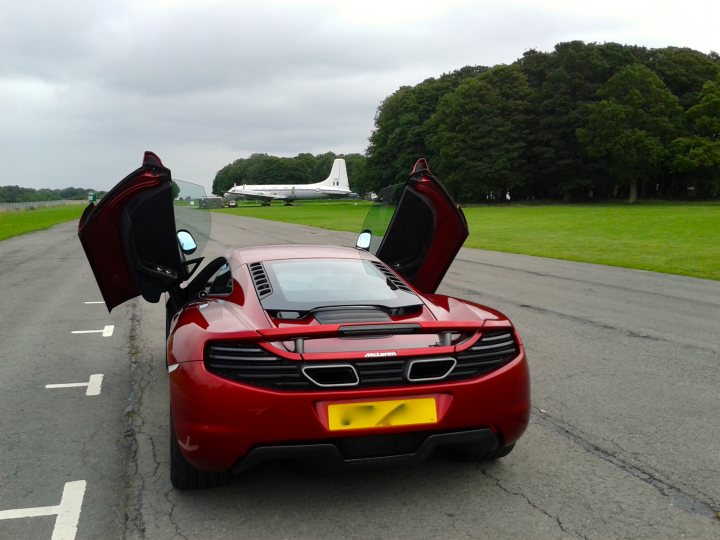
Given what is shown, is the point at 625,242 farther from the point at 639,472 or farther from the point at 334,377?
the point at 334,377

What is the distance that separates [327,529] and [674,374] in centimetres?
398

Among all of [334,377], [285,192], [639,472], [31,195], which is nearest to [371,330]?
[334,377]

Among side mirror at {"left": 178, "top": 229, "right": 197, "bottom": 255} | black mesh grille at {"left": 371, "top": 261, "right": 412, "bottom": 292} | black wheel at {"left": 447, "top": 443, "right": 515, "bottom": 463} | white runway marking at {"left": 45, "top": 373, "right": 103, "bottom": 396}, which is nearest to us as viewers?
black wheel at {"left": 447, "top": 443, "right": 515, "bottom": 463}

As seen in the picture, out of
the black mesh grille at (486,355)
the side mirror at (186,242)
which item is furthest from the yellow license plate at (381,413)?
the side mirror at (186,242)

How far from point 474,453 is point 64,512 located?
6.96ft

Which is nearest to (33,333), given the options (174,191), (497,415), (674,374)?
(174,191)

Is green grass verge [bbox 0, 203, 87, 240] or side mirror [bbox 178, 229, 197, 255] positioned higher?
side mirror [bbox 178, 229, 197, 255]

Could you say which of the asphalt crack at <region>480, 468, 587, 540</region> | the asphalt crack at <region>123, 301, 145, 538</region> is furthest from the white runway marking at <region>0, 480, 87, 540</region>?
the asphalt crack at <region>480, 468, 587, 540</region>

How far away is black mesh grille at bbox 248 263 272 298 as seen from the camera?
12.7 feet

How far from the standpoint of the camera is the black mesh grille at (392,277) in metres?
4.27

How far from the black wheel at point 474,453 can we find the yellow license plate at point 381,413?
0.53m

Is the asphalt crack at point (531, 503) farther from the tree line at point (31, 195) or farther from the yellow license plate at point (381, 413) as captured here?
the tree line at point (31, 195)

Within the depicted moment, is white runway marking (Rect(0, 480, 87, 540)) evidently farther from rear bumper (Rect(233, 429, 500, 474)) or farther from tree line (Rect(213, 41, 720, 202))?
Answer: tree line (Rect(213, 41, 720, 202))

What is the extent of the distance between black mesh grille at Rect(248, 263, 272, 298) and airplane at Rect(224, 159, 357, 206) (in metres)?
98.5
